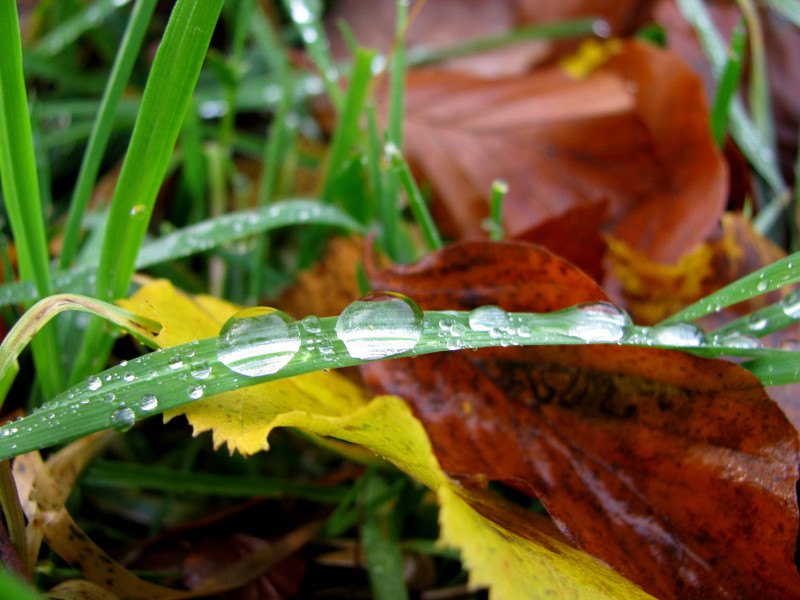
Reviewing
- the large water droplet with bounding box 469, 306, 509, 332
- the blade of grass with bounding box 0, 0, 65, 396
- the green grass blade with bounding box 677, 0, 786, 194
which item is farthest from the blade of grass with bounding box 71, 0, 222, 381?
the green grass blade with bounding box 677, 0, 786, 194

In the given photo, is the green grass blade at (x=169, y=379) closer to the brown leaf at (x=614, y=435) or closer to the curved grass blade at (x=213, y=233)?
the brown leaf at (x=614, y=435)

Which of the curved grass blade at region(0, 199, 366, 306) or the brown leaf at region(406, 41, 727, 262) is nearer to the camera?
the curved grass blade at region(0, 199, 366, 306)

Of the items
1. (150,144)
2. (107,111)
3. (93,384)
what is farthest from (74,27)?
(93,384)

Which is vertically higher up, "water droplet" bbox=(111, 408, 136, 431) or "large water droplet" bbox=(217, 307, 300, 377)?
"large water droplet" bbox=(217, 307, 300, 377)

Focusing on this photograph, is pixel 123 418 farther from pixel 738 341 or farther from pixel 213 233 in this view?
pixel 738 341

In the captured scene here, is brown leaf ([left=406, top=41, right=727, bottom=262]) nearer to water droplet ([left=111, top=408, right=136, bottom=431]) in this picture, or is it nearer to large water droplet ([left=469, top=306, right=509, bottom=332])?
large water droplet ([left=469, top=306, right=509, bottom=332])

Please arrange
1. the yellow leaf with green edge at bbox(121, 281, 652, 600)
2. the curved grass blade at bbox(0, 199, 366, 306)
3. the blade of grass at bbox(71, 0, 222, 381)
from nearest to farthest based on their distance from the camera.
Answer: the yellow leaf with green edge at bbox(121, 281, 652, 600) → the blade of grass at bbox(71, 0, 222, 381) → the curved grass blade at bbox(0, 199, 366, 306)
